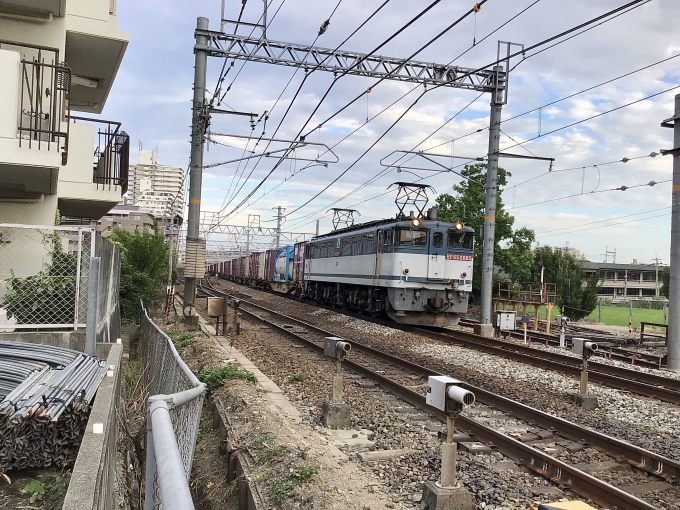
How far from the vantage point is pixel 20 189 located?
1081 centimetres

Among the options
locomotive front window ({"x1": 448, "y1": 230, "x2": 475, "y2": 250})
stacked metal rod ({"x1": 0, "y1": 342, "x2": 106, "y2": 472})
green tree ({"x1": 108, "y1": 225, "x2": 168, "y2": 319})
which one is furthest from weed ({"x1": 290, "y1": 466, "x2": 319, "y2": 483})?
locomotive front window ({"x1": 448, "y1": 230, "x2": 475, "y2": 250})

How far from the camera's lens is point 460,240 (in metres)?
19.6

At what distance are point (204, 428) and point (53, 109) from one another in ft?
16.5

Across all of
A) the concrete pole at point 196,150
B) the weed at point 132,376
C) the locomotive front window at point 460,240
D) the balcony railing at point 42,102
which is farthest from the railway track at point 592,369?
the balcony railing at point 42,102

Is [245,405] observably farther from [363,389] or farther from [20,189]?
[20,189]

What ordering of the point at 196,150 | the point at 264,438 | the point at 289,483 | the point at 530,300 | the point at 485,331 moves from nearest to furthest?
the point at 289,483, the point at 264,438, the point at 196,150, the point at 485,331, the point at 530,300

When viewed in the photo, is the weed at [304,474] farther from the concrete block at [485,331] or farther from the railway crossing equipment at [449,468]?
the concrete block at [485,331]

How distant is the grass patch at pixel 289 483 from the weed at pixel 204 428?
3140mm

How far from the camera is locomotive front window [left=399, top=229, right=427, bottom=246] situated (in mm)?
18786

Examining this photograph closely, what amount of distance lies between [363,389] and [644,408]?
423 centimetres

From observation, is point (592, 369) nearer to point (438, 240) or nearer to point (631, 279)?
point (438, 240)

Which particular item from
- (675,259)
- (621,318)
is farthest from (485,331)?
(621,318)

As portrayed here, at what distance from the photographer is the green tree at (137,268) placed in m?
17.6

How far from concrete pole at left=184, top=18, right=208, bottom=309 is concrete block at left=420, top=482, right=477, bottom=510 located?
1295 cm
